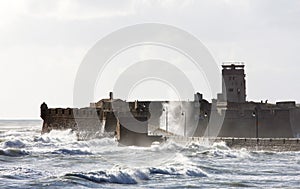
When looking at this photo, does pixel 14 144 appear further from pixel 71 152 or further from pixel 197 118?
pixel 197 118

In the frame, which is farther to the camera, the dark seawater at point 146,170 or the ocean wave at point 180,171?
the ocean wave at point 180,171

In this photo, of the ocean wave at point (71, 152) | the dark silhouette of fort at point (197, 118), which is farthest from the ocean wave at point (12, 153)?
the dark silhouette of fort at point (197, 118)

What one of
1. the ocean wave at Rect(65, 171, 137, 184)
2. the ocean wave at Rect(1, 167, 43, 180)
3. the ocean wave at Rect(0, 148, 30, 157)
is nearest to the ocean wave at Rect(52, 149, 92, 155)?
the ocean wave at Rect(0, 148, 30, 157)

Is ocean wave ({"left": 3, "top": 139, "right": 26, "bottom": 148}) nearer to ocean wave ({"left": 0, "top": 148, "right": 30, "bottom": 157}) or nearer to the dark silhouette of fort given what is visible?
ocean wave ({"left": 0, "top": 148, "right": 30, "bottom": 157})

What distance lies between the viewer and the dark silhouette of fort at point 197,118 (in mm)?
60938

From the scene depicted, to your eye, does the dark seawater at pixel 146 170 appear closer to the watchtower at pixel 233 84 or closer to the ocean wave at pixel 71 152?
the ocean wave at pixel 71 152

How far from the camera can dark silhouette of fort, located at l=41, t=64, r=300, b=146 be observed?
60938 mm

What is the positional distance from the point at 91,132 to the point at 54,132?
5.89 metres

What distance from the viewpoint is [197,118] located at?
64188mm

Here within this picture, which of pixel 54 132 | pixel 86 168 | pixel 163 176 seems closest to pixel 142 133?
pixel 54 132

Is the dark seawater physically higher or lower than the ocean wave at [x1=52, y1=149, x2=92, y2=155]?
lower

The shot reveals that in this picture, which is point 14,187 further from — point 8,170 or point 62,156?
point 62,156

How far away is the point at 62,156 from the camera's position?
39.4 metres

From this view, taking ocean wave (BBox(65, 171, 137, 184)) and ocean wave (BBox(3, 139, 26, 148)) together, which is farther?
ocean wave (BBox(3, 139, 26, 148))
